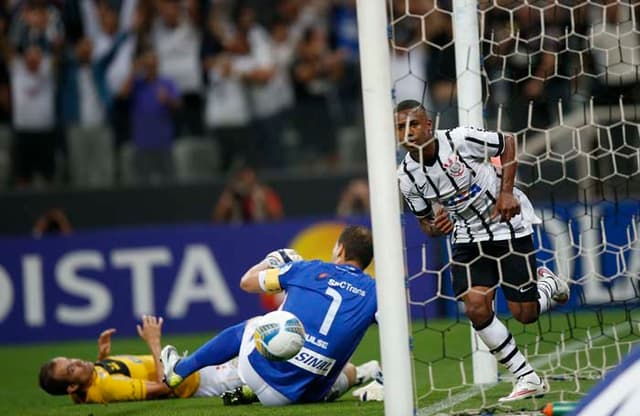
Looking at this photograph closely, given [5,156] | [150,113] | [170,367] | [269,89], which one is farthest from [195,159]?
[170,367]

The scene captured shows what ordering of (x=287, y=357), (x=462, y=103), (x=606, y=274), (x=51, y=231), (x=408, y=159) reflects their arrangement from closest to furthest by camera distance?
1. (x=287, y=357)
2. (x=408, y=159)
3. (x=462, y=103)
4. (x=606, y=274)
5. (x=51, y=231)

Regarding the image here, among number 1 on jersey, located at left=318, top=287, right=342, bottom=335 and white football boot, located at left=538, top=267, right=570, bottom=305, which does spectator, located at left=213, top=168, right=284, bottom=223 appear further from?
number 1 on jersey, located at left=318, top=287, right=342, bottom=335

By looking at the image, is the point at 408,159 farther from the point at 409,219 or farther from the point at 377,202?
the point at 409,219

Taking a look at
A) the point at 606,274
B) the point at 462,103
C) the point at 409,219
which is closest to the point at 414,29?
the point at 409,219

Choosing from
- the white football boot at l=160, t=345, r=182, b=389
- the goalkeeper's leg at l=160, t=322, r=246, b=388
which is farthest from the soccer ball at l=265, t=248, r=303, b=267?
the white football boot at l=160, t=345, r=182, b=389

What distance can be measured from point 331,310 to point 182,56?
7.63 m

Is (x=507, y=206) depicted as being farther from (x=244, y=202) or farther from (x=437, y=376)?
(x=244, y=202)

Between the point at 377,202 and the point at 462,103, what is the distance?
88.6 inches

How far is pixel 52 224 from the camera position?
44.9ft

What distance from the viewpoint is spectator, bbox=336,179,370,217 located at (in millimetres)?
13655

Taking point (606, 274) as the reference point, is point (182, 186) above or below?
above

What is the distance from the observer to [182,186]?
1391cm

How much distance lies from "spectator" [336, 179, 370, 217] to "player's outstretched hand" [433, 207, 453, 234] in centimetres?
656

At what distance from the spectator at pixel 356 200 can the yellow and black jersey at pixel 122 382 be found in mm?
6021
